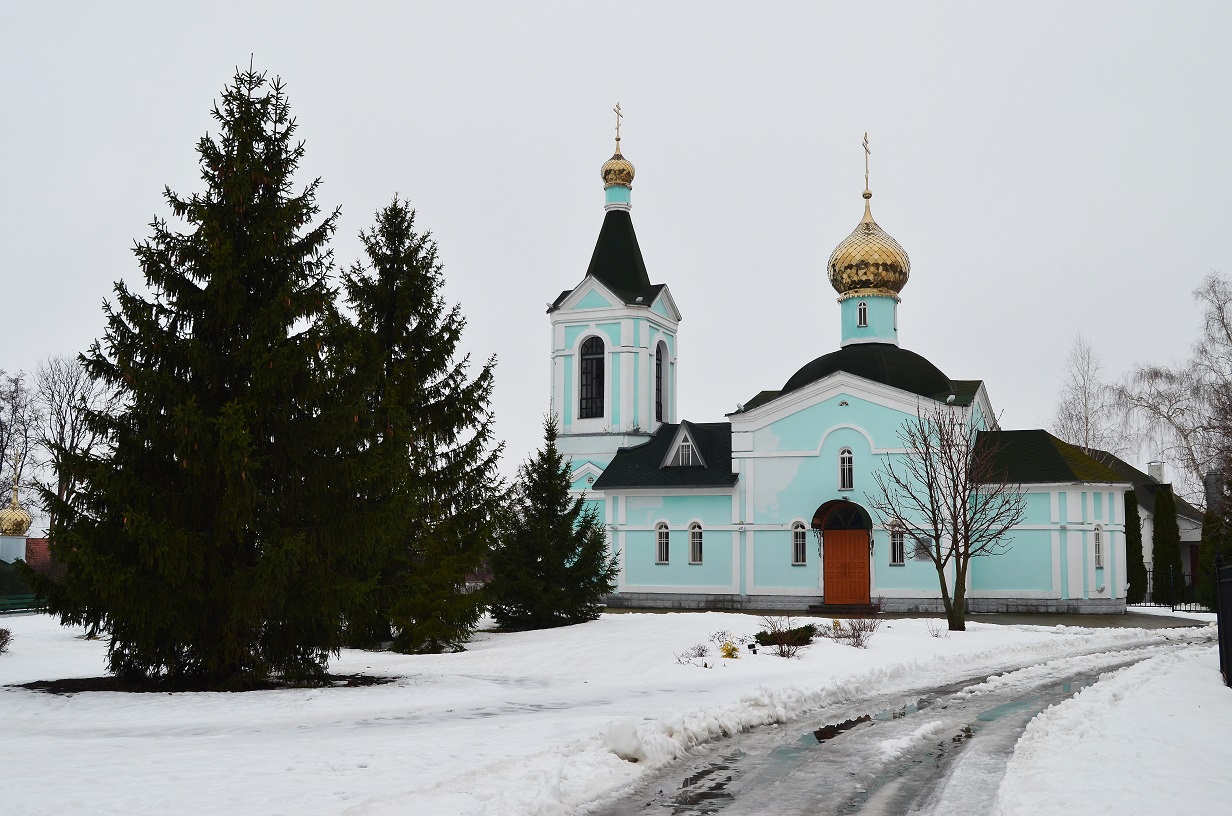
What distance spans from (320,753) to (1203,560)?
33.8m

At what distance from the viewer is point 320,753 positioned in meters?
8.75

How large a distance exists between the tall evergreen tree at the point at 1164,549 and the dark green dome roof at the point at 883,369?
10084mm

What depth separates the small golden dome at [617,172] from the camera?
40719 mm

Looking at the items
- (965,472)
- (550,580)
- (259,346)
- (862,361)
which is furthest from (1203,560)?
(259,346)

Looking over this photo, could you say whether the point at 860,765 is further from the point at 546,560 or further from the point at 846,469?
the point at 846,469

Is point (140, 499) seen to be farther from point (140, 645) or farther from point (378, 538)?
point (378, 538)

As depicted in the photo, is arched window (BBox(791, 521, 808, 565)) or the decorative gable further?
the decorative gable

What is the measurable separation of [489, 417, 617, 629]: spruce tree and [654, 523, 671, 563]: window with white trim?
36.5 feet

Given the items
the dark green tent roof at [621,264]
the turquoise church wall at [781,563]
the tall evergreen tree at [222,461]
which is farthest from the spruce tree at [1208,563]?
Answer: the tall evergreen tree at [222,461]

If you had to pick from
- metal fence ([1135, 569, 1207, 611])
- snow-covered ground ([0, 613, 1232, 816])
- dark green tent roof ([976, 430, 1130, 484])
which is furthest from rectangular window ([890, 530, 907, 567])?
snow-covered ground ([0, 613, 1232, 816])

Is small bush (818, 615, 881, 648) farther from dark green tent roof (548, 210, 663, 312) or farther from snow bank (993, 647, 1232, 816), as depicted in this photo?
dark green tent roof (548, 210, 663, 312)

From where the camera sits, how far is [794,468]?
116ft

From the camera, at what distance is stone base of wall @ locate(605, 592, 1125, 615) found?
106 ft

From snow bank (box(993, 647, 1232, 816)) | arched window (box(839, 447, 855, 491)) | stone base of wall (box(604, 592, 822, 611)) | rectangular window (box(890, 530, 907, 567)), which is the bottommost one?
stone base of wall (box(604, 592, 822, 611))
